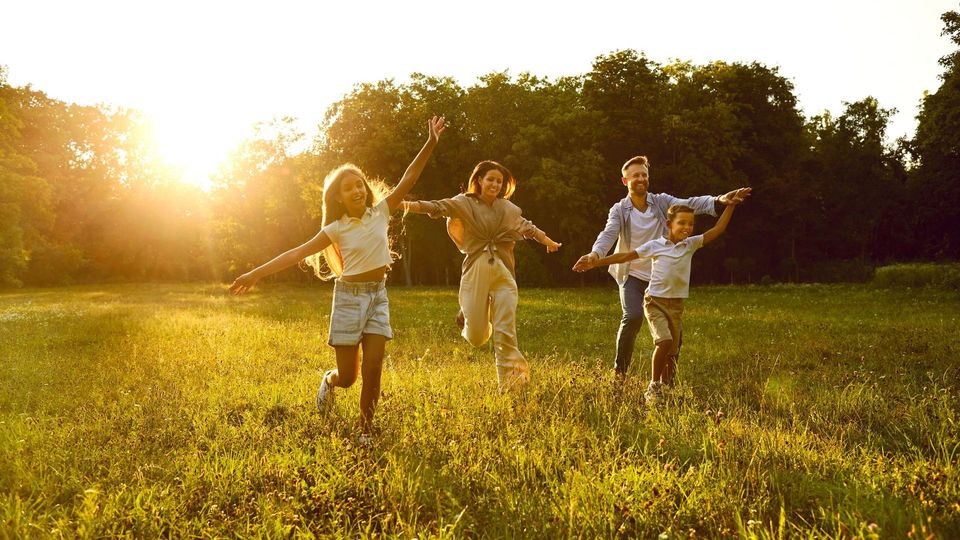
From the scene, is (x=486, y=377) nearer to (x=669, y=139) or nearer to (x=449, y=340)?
(x=449, y=340)

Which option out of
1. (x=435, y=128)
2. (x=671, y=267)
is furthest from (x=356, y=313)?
(x=671, y=267)

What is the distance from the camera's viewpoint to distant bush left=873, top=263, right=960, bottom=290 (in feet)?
80.1

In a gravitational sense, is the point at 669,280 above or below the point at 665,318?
above

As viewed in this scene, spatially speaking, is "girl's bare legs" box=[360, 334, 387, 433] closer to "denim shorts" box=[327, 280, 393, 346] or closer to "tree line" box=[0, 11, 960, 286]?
"denim shorts" box=[327, 280, 393, 346]

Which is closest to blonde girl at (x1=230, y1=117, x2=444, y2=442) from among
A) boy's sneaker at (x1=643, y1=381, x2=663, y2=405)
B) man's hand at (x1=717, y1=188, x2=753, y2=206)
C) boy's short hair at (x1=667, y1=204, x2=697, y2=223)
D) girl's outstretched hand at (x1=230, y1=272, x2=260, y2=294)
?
girl's outstretched hand at (x1=230, y1=272, x2=260, y2=294)

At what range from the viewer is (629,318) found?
23.2 ft

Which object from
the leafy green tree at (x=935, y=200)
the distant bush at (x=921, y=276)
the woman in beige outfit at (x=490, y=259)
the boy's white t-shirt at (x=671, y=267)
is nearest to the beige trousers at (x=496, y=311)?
the woman in beige outfit at (x=490, y=259)

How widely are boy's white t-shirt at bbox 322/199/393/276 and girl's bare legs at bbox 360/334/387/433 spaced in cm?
63

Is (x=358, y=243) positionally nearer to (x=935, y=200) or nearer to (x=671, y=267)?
(x=671, y=267)

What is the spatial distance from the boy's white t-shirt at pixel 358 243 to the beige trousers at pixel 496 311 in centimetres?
138

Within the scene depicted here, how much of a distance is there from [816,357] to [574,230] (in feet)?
86.1

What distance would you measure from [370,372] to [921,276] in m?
29.4

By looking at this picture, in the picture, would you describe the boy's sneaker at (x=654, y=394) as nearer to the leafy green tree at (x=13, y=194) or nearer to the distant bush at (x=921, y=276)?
the distant bush at (x=921, y=276)

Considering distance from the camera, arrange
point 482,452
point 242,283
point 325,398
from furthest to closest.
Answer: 1. point 325,398
2. point 242,283
3. point 482,452
